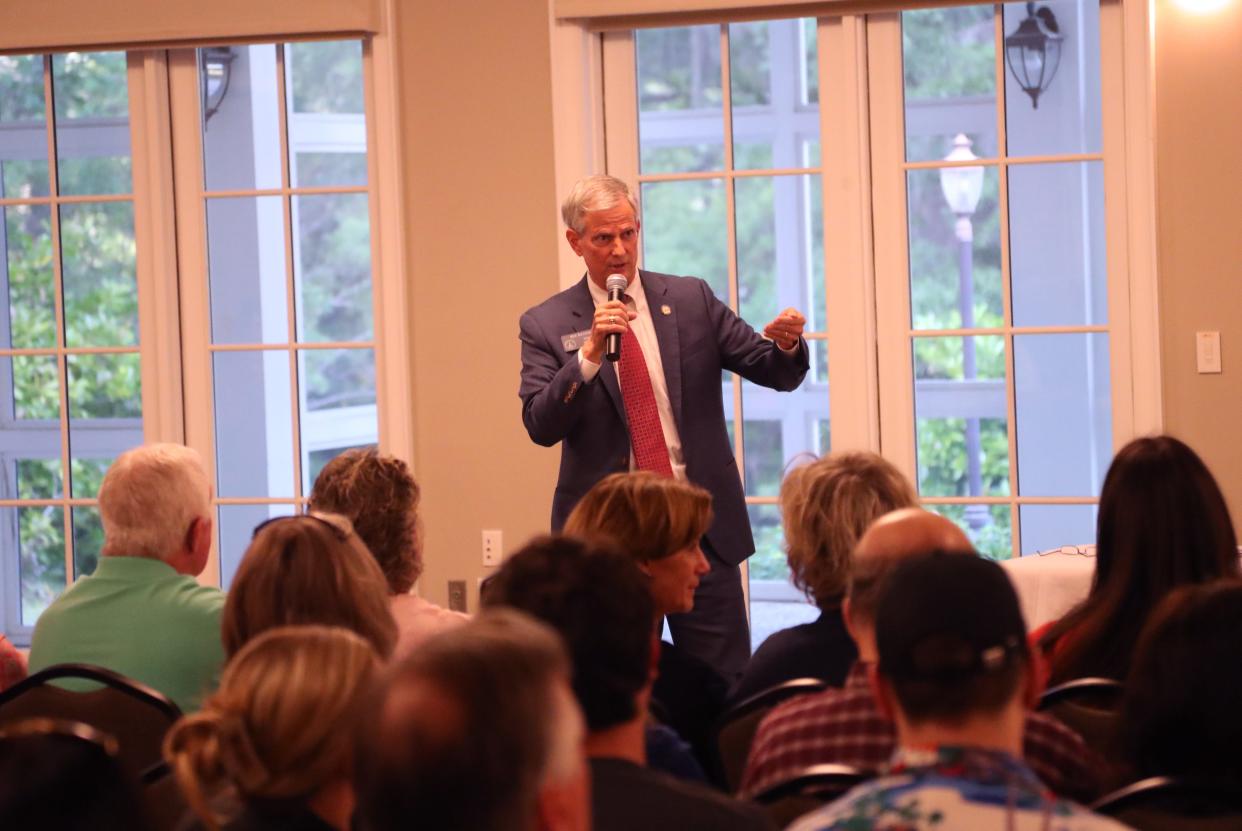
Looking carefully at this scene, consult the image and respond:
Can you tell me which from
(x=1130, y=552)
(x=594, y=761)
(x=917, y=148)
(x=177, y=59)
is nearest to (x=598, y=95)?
(x=917, y=148)

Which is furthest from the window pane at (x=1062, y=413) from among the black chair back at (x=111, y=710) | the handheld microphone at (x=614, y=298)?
the black chair back at (x=111, y=710)

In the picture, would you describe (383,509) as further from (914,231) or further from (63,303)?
(63,303)

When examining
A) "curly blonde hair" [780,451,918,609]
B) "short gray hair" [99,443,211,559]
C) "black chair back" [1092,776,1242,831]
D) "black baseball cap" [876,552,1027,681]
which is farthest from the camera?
"short gray hair" [99,443,211,559]

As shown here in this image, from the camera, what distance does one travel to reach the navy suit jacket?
12.0 ft

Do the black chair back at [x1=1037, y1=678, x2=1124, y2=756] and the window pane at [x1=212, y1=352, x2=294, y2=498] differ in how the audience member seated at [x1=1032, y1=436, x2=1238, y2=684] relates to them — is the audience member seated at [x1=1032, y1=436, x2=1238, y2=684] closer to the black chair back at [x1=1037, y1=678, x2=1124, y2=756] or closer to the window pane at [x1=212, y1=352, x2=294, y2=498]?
the black chair back at [x1=1037, y1=678, x2=1124, y2=756]

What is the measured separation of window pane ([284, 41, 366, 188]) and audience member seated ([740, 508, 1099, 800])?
353 centimetres

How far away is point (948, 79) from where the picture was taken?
188 inches

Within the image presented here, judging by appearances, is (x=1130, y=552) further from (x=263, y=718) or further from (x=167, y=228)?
(x=167, y=228)

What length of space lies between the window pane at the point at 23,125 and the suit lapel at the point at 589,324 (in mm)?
2563

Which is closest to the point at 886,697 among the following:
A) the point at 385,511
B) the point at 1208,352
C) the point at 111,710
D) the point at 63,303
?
the point at 111,710

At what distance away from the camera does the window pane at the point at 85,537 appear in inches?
214

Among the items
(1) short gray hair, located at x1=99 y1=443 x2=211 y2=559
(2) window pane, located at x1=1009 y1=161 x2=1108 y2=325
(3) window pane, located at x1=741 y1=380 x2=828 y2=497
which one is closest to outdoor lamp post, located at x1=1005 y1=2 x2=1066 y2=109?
(2) window pane, located at x1=1009 y1=161 x2=1108 y2=325

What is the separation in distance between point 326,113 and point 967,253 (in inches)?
87.7

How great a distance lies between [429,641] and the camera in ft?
4.00
